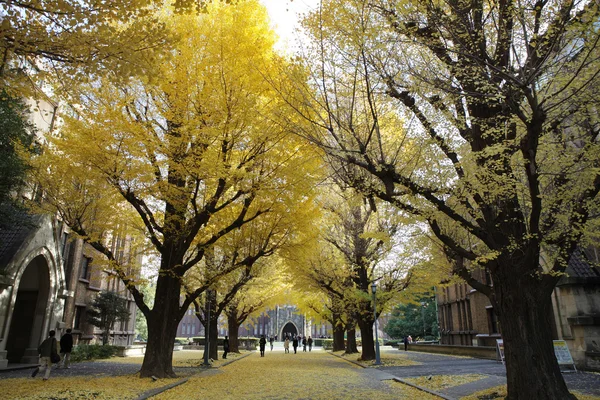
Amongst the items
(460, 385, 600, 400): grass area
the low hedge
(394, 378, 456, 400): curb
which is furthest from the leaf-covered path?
the low hedge

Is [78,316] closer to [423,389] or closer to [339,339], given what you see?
[423,389]

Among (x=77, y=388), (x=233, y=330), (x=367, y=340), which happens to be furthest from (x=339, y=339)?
(x=77, y=388)

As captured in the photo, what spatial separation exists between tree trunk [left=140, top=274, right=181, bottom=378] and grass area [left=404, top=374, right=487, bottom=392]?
807cm

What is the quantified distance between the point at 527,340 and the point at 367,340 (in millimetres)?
15882

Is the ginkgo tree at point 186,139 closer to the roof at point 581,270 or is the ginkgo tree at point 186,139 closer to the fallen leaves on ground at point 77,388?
the fallen leaves on ground at point 77,388

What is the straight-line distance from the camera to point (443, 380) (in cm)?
1238

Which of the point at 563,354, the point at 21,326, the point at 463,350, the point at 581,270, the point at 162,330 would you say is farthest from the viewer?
the point at 463,350

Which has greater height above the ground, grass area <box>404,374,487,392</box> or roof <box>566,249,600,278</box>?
roof <box>566,249,600,278</box>

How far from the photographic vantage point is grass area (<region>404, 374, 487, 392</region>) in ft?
37.0

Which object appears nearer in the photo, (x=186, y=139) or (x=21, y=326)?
(x=186, y=139)

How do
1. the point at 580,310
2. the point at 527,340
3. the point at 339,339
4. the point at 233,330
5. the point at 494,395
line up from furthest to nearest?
1. the point at 339,339
2. the point at 233,330
3. the point at 580,310
4. the point at 494,395
5. the point at 527,340

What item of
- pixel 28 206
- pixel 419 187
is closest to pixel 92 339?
pixel 28 206

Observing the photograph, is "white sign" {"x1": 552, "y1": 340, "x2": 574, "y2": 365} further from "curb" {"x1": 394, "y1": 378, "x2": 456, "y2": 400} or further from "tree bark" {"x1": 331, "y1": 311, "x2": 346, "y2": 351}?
"tree bark" {"x1": 331, "y1": 311, "x2": 346, "y2": 351}

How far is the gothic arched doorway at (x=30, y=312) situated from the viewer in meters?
17.7
